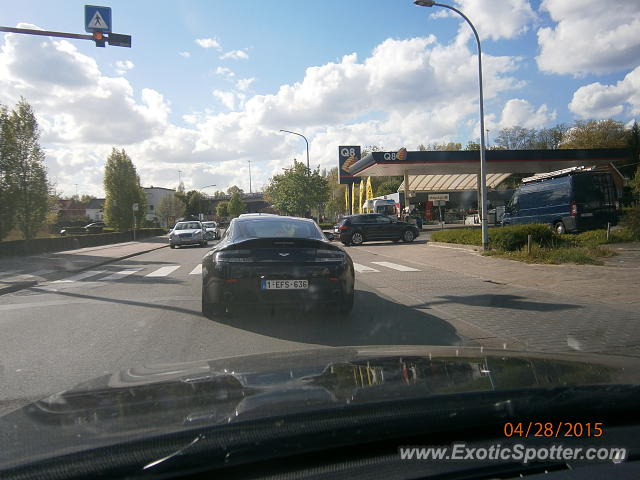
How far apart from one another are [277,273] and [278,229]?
3.74 feet

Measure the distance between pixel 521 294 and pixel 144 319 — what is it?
659 centimetres

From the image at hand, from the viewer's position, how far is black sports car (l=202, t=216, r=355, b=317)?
6621 mm

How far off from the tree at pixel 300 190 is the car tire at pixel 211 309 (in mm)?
40907

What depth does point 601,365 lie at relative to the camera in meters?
3.03

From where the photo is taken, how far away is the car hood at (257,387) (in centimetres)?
212

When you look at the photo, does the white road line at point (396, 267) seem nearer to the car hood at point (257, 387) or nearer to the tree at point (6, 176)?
the car hood at point (257, 387)

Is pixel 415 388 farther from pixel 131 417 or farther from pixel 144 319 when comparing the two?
pixel 144 319

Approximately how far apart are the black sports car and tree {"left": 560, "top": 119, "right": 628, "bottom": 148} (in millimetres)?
65223

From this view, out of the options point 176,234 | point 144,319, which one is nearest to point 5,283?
point 144,319

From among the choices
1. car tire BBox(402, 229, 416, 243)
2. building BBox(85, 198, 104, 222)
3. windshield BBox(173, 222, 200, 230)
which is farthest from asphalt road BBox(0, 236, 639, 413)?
building BBox(85, 198, 104, 222)

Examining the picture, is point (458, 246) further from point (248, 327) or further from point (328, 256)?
point (248, 327)

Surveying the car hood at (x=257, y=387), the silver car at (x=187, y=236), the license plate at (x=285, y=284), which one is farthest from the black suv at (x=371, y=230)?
the car hood at (x=257, y=387)

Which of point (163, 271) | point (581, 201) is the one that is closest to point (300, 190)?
point (581, 201)

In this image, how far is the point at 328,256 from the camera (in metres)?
6.92
